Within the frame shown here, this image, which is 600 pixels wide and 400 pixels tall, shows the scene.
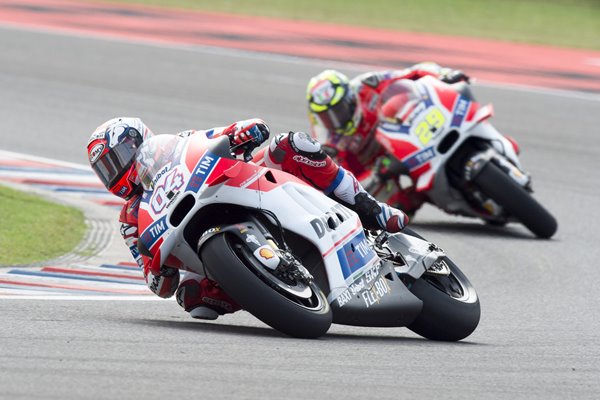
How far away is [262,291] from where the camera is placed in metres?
6.44

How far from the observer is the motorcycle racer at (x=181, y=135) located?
23.9 feet

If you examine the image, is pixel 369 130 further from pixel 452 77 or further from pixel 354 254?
pixel 354 254

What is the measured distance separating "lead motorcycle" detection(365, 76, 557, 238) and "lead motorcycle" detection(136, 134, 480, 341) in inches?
191

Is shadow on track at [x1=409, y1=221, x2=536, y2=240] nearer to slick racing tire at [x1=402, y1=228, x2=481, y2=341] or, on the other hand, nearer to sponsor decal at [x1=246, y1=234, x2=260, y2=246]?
slick racing tire at [x1=402, y1=228, x2=481, y2=341]

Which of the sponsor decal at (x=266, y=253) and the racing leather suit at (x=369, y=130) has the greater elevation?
the sponsor decal at (x=266, y=253)

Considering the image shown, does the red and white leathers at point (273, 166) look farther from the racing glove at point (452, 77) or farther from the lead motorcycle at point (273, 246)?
the racing glove at point (452, 77)

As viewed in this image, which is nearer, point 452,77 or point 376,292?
point 376,292

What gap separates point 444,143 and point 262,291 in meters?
6.20

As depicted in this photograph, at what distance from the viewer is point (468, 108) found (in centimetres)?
1230

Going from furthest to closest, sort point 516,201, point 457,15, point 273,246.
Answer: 1. point 457,15
2. point 516,201
3. point 273,246

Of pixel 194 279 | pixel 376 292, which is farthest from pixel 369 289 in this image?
pixel 194 279

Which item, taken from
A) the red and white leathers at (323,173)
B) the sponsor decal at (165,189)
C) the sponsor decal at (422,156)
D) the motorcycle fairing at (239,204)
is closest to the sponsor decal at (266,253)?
the motorcycle fairing at (239,204)

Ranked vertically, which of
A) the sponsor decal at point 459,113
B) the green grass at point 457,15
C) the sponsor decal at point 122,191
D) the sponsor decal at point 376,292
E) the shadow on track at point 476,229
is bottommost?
the green grass at point 457,15

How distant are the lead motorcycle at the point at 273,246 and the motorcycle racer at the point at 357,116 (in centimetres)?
465
